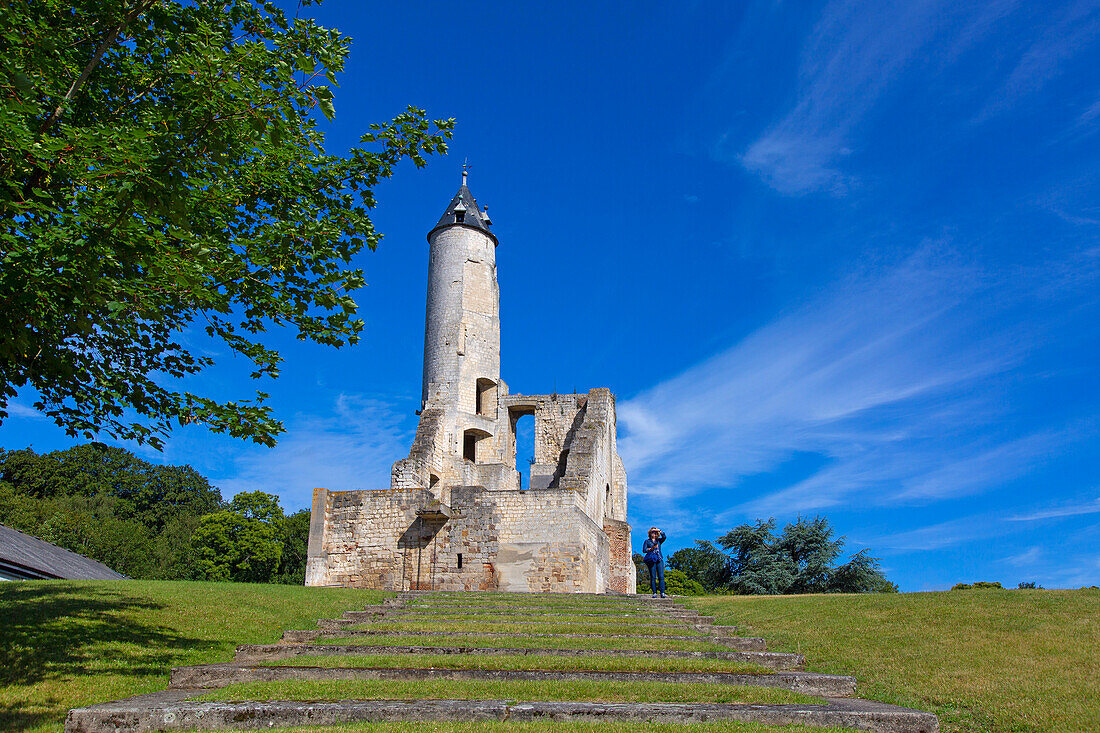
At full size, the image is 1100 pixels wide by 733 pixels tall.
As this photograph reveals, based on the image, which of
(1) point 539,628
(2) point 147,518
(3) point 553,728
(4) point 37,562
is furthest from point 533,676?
(2) point 147,518

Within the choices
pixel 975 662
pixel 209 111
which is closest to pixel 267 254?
pixel 209 111

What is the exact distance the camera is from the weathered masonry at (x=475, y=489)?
19.7 metres

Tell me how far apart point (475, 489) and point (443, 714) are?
13.8 m

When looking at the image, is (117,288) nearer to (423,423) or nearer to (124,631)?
(124,631)

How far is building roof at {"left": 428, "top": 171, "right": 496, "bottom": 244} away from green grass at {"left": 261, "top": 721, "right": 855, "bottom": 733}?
23.1 metres

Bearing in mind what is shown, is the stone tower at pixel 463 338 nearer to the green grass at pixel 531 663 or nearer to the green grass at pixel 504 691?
the green grass at pixel 531 663

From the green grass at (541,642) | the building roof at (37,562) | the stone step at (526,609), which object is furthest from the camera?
the building roof at (37,562)

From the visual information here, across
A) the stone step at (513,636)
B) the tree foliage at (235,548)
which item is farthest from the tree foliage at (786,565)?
the tree foliage at (235,548)

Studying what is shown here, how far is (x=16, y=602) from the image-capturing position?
1011 cm

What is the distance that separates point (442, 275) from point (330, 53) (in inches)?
748

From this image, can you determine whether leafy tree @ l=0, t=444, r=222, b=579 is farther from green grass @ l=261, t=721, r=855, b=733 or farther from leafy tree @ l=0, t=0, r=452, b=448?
green grass @ l=261, t=721, r=855, b=733

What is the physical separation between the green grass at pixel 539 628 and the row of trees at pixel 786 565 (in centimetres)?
1944

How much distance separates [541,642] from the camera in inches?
374

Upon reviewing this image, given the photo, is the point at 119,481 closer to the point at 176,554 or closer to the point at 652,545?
the point at 176,554
